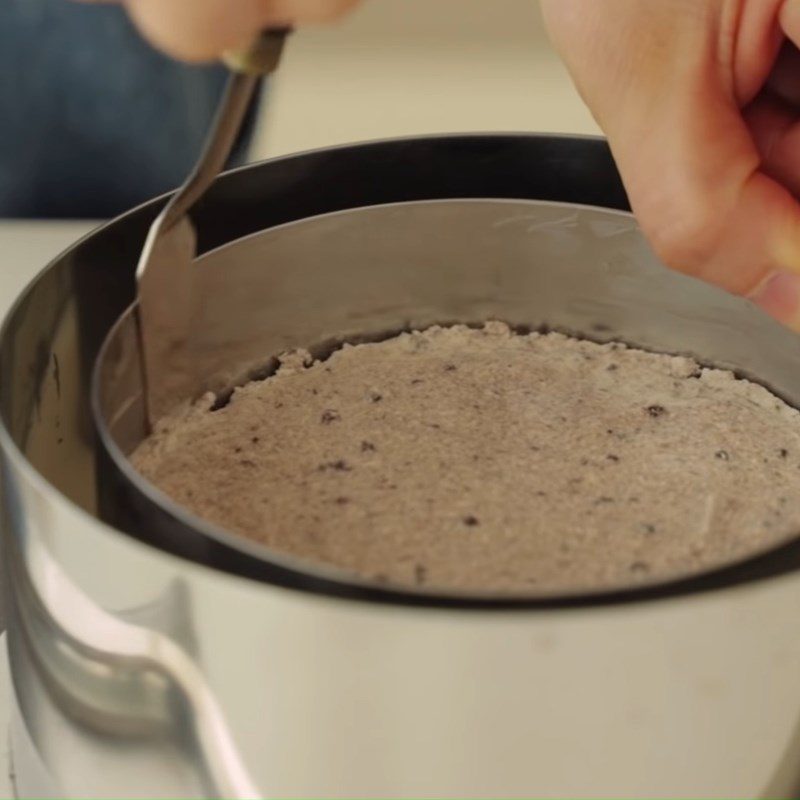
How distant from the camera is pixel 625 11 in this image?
1.57 ft

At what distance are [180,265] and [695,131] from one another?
0.21m

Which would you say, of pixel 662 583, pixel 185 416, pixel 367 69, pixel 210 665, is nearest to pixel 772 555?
pixel 662 583

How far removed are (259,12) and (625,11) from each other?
18 cm

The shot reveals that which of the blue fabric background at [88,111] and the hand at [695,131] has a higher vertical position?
the hand at [695,131]

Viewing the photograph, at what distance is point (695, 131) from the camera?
0.47 m

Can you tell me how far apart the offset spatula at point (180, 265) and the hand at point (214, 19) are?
0.02 metres

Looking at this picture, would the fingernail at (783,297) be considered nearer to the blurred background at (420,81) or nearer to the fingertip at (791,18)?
the fingertip at (791,18)

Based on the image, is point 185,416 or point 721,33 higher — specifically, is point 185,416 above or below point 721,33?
below

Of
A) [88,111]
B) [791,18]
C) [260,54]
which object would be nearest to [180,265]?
[260,54]

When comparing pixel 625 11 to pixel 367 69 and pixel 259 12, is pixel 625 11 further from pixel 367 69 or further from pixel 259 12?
pixel 367 69

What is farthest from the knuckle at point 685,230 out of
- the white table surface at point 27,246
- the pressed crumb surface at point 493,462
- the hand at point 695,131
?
the white table surface at point 27,246

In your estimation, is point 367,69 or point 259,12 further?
point 367,69

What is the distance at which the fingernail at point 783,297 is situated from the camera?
18.7 inches

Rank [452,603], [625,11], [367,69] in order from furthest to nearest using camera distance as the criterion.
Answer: [367,69] → [625,11] → [452,603]
